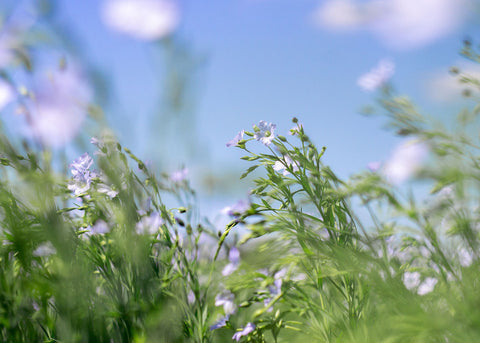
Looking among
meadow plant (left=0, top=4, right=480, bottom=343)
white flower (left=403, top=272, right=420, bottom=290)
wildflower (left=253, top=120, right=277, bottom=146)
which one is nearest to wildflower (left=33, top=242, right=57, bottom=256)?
meadow plant (left=0, top=4, right=480, bottom=343)

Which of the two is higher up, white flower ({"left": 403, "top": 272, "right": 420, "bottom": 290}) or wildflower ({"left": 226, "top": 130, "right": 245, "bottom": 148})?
wildflower ({"left": 226, "top": 130, "right": 245, "bottom": 148})

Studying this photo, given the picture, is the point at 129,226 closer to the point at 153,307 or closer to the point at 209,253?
the point at 153,307

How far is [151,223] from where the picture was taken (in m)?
1.72

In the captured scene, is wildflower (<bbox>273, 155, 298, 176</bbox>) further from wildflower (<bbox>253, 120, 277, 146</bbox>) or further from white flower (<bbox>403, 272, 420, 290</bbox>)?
white flower (<bbox>403, 272, 420, 290</bbox>)

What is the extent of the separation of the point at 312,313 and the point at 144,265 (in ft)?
2.05

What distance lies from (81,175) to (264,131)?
79cm

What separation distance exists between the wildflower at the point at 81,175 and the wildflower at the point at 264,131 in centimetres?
71

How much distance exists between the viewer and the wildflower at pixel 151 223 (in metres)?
1.56

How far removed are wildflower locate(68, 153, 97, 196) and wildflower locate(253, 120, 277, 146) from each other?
2.34ft

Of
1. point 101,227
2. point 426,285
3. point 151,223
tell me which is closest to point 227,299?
point 151,223

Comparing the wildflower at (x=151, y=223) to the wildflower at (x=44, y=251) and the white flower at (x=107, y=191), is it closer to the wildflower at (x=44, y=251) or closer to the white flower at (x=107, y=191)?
the white flower at (x=107, y=191)

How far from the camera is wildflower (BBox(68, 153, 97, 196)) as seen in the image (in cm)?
185

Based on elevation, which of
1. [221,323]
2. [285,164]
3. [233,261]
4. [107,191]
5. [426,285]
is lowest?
[426,285]

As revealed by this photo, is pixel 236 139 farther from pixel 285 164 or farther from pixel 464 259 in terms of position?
pixel 464 259
